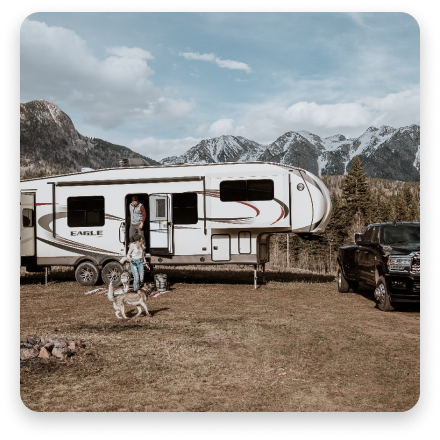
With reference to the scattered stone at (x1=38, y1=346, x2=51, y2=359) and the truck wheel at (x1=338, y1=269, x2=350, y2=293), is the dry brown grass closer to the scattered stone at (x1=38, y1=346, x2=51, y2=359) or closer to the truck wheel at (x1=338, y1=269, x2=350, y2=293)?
the scattered stone at (x1=38, y1=346, x2=51, y2=359)

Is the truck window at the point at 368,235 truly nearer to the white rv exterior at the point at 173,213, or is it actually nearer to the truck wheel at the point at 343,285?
the white rv exterior at the point at 173,213

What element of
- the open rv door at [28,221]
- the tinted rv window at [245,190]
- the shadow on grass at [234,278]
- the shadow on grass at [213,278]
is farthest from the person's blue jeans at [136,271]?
the open rv door at [28,221]

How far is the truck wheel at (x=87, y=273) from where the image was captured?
44.8 ft

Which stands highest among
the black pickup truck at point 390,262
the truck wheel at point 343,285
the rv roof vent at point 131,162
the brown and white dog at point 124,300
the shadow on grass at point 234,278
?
the rv roof vent at point 131,162

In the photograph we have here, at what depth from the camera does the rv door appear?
1316cm

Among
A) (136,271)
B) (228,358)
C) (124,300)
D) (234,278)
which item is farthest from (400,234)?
(234,278)

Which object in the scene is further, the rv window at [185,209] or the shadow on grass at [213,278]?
the shadow on grass at [213,278]

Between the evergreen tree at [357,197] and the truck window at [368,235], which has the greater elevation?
the evergreen tree at [357,197]

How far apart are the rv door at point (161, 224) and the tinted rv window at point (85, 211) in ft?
5.78

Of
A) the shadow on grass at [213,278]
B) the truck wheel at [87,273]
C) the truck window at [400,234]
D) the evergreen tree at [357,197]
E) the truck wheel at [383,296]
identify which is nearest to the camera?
the truck wheel at [383,296]

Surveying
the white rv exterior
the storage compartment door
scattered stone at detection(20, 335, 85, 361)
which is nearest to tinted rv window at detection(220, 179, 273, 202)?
the white rv exterior

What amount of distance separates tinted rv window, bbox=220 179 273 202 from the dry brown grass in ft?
10.4

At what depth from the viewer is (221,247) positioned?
12867mm
